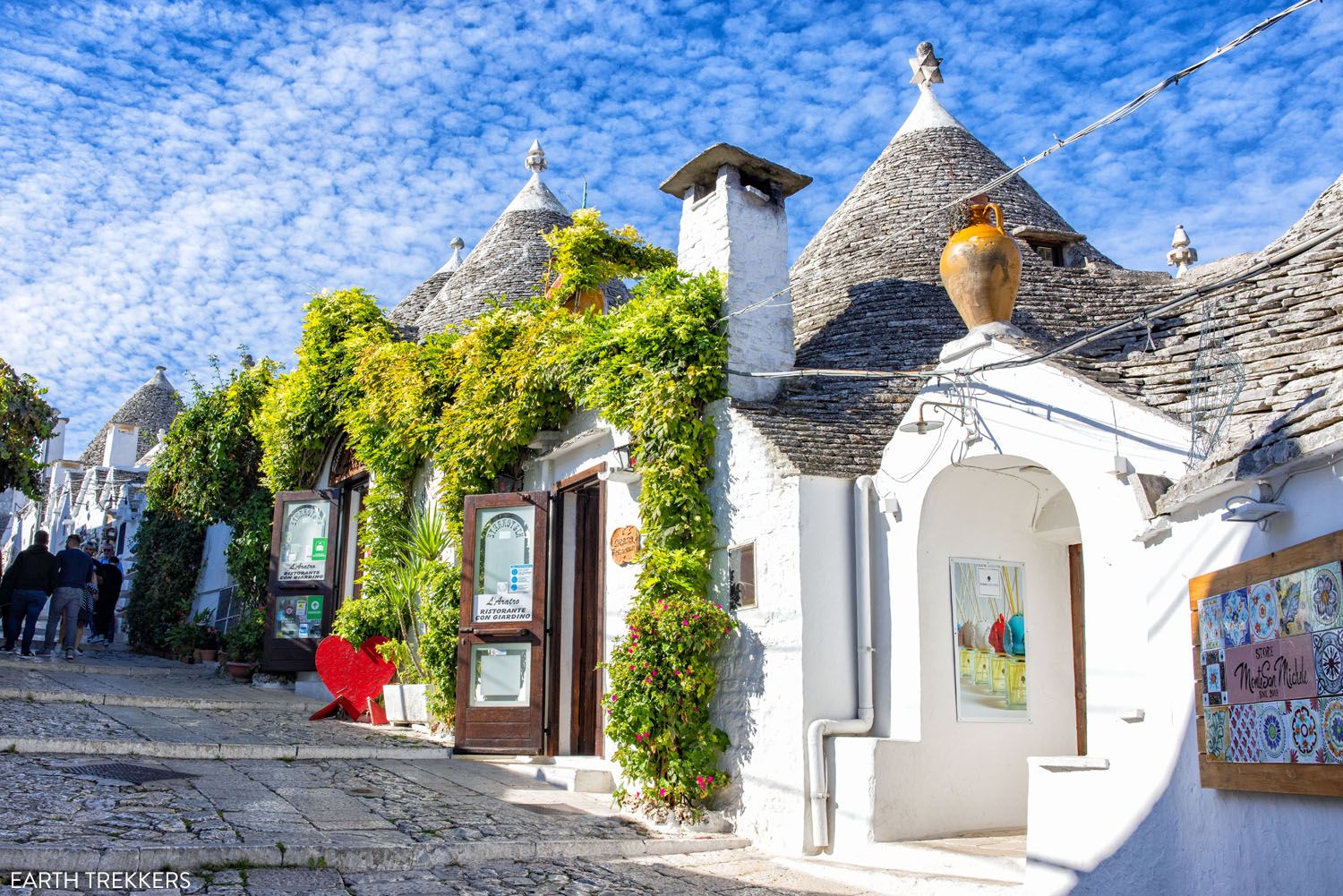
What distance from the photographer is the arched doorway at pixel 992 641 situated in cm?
762

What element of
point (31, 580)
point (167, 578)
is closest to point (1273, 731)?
point (31, 580)

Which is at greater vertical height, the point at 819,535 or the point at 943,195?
the point at 943,195

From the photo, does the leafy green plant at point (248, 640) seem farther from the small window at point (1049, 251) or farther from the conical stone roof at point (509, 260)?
the small window at point (1049, 251)

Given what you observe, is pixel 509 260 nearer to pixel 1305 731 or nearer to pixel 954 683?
pixel 954 683

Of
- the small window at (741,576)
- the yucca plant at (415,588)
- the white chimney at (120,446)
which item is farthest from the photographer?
the white chimney at (120,446)

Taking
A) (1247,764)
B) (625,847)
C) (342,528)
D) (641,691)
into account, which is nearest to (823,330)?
(641,691)

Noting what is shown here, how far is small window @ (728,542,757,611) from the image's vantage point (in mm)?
8234

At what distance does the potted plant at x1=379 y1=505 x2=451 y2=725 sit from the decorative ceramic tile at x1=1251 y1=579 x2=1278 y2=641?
7.84m

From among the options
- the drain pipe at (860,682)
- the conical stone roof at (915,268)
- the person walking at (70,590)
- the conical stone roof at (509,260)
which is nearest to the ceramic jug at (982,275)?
the drain pipe at (860,682)

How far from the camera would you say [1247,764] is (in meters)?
4.97

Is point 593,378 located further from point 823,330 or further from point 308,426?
point 308,426

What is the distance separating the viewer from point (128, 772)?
7.32 m

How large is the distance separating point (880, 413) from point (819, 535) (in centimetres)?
151

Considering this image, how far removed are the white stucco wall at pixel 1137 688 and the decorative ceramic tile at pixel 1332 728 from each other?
226 mm
